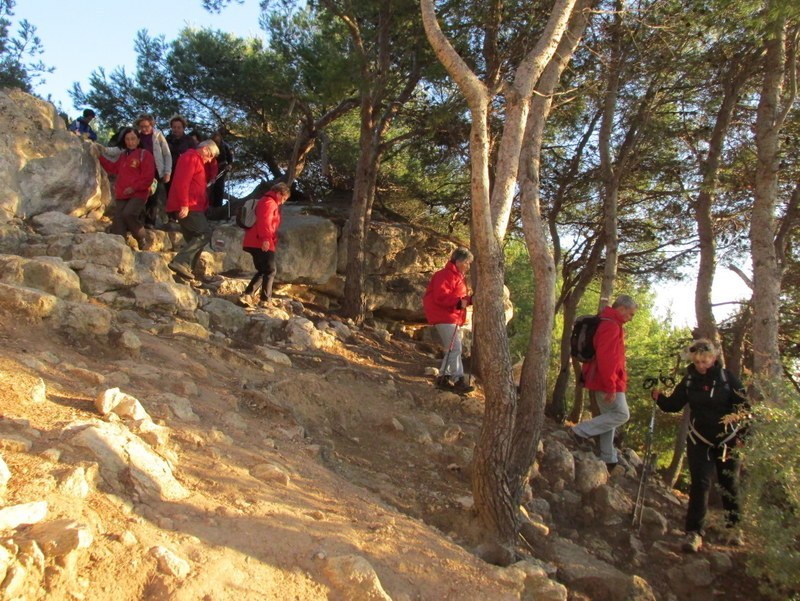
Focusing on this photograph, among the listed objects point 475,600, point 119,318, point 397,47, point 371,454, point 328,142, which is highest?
point 397,47

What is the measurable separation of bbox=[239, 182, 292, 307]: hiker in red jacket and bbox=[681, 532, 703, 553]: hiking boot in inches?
228

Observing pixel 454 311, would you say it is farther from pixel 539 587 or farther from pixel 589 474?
pixel 539 587

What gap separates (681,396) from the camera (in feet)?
20.9

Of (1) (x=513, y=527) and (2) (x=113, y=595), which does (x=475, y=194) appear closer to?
(1) (x=513, y=527)

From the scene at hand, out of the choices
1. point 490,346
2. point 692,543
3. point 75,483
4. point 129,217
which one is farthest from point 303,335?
point 75,483

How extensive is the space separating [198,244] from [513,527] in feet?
20.3

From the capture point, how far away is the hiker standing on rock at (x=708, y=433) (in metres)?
6.02

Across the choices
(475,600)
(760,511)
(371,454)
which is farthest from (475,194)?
(760,511)

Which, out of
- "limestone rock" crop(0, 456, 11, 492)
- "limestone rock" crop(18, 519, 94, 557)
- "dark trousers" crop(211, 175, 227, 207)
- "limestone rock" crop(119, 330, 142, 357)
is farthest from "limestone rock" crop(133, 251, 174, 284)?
"limestone rock" crop(18, 519, 94, 557)

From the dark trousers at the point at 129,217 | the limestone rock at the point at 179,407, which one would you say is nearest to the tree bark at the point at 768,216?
the limestone rock at the point at 179,407

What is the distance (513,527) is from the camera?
5113mm

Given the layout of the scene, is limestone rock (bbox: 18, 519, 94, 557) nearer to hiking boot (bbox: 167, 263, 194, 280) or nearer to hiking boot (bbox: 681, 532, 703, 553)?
hiking boot (bbox: 681, 532, 703, 553)

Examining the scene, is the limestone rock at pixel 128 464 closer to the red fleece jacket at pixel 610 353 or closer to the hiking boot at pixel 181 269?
the red fleece jacket at pixel 610 353

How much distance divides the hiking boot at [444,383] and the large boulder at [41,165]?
550 centimetres
